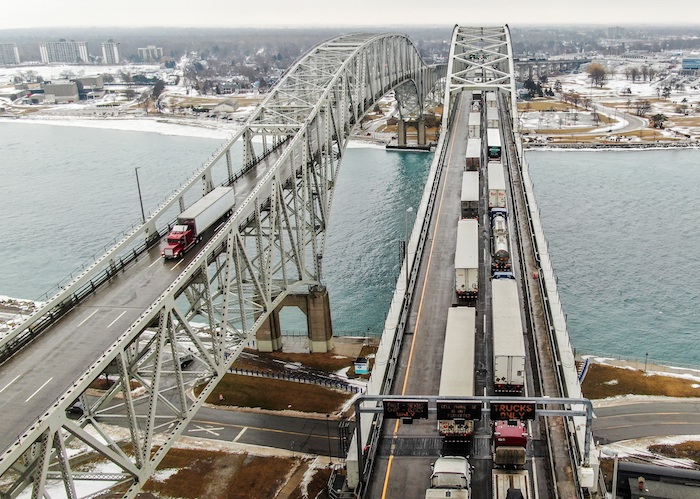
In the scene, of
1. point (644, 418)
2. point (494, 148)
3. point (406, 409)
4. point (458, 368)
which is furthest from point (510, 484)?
point (494, 148)

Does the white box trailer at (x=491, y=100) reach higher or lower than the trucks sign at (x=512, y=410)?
higher

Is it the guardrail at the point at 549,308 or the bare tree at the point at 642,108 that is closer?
the guardrail at the point at 549,308

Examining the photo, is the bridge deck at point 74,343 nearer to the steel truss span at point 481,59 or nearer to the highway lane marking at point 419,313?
the highway lane marking at point 419,313

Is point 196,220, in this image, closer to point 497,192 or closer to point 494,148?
point 497,192

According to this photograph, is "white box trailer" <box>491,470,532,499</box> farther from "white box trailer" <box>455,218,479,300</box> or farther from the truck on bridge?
"white box trailer" <box>455,218,479,300</box>

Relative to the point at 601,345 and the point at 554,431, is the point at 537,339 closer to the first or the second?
the point at 554,431

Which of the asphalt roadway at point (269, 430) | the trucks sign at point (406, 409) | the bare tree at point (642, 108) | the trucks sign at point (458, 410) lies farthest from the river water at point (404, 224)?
the bare tree at point (642, 108)

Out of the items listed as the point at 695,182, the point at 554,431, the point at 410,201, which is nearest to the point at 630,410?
the point at 554,431
